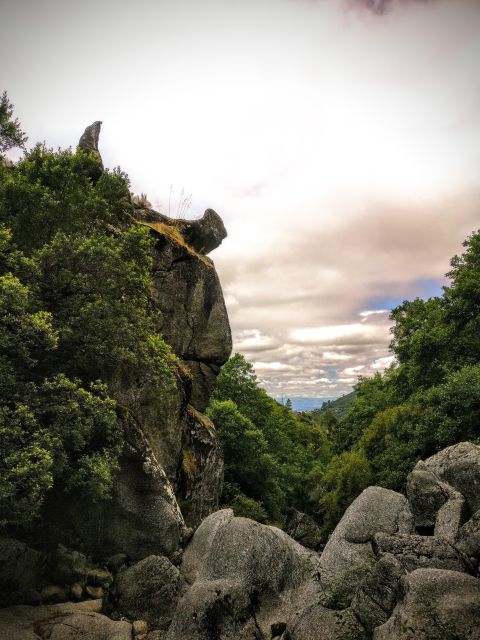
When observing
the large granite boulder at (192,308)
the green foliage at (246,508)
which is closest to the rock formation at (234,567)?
the large granite boulder at (192,308)

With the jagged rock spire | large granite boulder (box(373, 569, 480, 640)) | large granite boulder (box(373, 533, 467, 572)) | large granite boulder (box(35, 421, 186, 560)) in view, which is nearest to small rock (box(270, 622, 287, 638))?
large granite boulder (box(373, 533, 467, 572))

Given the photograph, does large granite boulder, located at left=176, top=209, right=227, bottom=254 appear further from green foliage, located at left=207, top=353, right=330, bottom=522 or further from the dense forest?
green foliage, located at left=207, top=353, right=330, bottom=522

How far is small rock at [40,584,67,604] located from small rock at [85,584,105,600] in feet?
3.17

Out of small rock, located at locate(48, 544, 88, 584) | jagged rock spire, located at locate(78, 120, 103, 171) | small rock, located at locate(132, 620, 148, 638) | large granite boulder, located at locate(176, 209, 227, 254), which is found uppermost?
jagged rock spire, located at locate(78, 120, 103, 171)

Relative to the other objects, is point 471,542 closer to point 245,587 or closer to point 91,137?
point 245,587

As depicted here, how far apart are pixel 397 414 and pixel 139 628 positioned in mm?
23065

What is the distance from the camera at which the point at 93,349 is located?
56.3ft

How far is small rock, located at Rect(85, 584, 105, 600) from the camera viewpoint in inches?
Result: 641

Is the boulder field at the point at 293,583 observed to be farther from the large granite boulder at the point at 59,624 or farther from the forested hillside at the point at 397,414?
the forested hillside at the point at 397,414

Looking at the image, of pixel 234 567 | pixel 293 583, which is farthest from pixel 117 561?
pixel 293 583

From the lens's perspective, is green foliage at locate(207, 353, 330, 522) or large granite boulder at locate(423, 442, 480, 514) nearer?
large granite boulder at locate(423, 442, 480, 514)

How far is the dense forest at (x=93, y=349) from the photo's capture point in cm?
1357

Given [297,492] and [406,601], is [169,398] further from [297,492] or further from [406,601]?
[297,492]

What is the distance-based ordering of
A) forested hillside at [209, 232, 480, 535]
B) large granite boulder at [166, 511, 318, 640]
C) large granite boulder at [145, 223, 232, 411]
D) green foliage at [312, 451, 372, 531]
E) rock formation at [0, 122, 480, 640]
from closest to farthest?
rock formation at [0, 122, 480, 640], large granite boulder at [166, 511, 318, 640], forested hillside at [209, 232, 480, 535], large granite boulder at [145, 223, 232, 411], green foliage at [312, 451, 372, 531]
